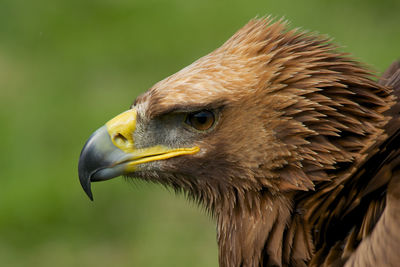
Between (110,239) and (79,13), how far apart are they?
3.90 m

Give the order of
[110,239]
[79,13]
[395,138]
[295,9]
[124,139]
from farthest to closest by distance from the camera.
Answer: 1. [79,13]
2. [295,9]
3. [110,239]
4. [124,139]
5. [395,138]

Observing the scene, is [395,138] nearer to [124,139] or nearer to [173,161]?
[173,161]

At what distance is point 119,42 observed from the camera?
8875mm

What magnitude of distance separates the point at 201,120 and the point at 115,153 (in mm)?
455

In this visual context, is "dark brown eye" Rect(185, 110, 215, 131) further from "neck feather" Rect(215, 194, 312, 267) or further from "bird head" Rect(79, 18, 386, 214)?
"neck feather" Rect(215, 194, 312, 267)

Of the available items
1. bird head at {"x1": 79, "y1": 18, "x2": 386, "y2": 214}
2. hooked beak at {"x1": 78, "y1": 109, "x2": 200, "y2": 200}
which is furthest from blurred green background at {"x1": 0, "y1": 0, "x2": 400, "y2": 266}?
hooked beak at {"x1": 78, "y1": 109, "x2": 200, "y2": 200}

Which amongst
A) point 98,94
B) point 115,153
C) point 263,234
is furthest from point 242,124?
point 98,94

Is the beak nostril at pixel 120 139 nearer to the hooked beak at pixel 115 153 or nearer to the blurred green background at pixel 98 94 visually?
the hooked beak at pixel 115 153

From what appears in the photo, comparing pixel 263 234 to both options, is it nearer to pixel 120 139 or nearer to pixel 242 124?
pixel 242 124

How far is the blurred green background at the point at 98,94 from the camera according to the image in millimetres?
6438

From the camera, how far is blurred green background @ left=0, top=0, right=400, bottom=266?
644cm

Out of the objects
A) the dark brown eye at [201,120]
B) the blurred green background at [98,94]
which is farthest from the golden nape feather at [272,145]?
the blurred green background at [98,94]

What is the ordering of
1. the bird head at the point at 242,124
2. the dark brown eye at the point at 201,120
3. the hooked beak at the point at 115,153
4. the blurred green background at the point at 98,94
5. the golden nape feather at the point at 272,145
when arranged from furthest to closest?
the blurred green background at the point at 98,94, the hooked beak at the point at 115,153, the dark brown eye at the point at 201,120, the bird head at the point at 242,124, the golden nape feather at the point at 272,145

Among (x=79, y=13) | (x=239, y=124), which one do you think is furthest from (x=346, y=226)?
(x=79, y=13)
